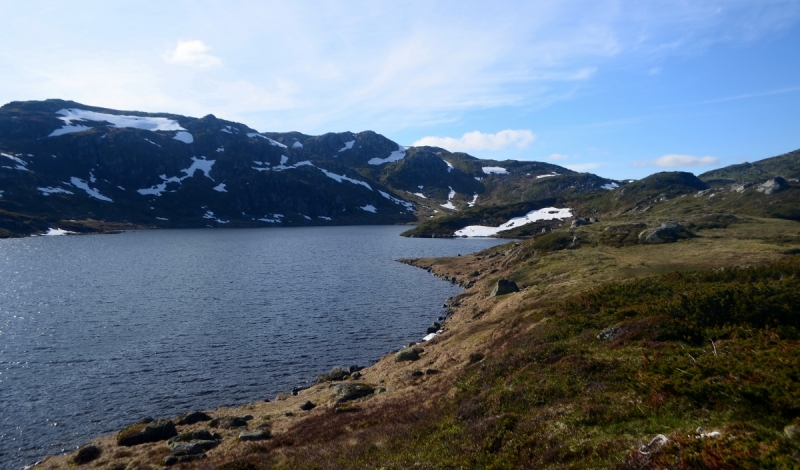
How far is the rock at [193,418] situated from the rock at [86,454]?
5081 millimetres

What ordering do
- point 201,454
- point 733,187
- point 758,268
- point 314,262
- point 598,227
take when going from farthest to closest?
point 733,187 < point 314,262 < point 598,227 < point 758,268 < point 201,454

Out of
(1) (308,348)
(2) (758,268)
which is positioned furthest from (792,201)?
(1) (308,348)

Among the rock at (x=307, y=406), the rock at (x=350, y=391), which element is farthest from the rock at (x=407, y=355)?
the rock at (x=307, y=406)

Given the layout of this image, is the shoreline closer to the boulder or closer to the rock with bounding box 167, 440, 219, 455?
the boulder

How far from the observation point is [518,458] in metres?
14.6

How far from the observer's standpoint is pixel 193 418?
31.2 metres

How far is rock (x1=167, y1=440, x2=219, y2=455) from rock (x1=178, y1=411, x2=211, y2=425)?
4517 millimetres

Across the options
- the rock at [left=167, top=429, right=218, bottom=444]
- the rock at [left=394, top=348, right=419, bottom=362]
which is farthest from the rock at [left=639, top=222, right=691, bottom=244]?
the rock at [left=167, top=429, right=218, bottom=444]

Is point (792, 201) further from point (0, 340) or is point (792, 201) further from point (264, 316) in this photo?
point (0, 340)

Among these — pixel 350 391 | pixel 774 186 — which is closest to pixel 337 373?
pixel 350 391

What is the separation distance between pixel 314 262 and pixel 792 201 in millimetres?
123828

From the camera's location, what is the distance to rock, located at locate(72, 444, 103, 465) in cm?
2592

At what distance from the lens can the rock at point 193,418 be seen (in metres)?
31.0

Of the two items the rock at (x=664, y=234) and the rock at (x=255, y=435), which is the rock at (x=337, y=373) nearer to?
the rock at (x=255, y=435)
